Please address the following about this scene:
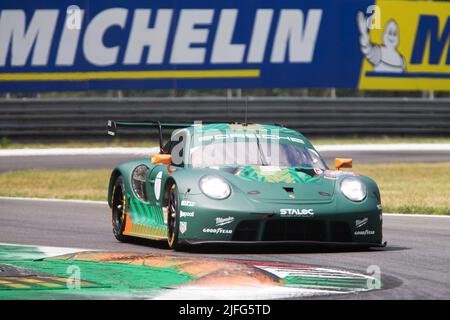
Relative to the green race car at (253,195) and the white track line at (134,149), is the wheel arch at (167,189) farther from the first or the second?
the white track line at (134,149)

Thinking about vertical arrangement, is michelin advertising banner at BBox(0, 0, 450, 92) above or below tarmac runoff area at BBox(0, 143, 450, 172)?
above

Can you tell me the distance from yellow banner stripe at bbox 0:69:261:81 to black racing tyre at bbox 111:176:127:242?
45.2ft

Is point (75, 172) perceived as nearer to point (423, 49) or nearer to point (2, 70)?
point (2, 70)

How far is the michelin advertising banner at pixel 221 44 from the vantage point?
25.7 metres

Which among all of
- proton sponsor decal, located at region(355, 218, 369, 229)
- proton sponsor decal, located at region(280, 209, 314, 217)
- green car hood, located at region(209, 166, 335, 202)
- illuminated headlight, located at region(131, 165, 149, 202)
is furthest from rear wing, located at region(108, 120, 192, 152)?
proton sponsor decal, located at region(355, 218, 369, 229)

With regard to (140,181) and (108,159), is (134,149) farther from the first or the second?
(140,181)

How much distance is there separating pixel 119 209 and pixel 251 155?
6.03ft

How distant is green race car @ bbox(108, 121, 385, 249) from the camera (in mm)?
10156

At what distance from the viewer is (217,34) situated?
2639 cm

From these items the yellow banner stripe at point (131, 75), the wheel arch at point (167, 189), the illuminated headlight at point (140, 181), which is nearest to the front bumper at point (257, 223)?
the wheel arch at point (167, 189)

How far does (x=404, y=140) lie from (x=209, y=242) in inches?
757

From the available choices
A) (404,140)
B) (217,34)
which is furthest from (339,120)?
(217,34)

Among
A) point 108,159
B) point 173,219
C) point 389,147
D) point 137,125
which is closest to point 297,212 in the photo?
point 173,219

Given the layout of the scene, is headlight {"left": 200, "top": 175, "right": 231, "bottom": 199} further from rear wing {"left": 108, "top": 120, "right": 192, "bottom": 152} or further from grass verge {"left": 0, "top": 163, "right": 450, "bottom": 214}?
grass verge {"left": 0, "top": 163, "right": 450, "bottom": 214}
